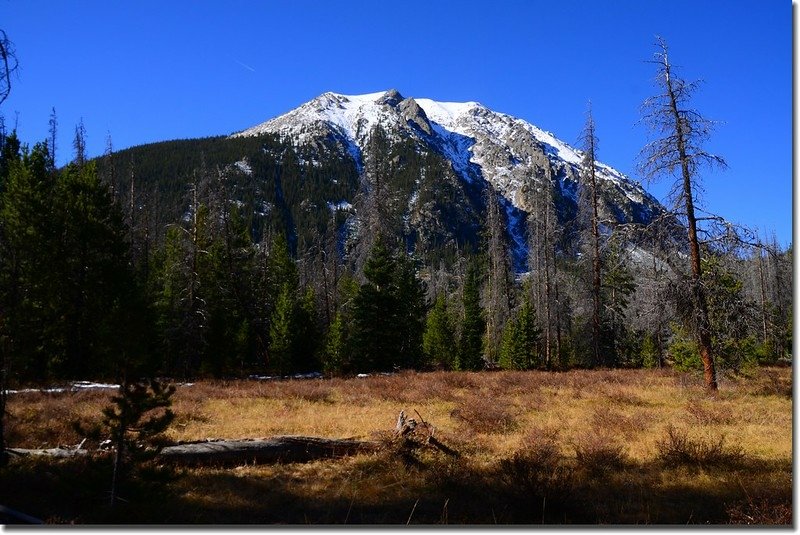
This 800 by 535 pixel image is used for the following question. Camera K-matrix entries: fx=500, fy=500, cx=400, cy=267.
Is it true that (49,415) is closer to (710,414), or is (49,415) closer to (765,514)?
(765,514)

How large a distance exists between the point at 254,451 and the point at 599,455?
6492 mm

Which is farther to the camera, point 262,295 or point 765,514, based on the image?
point 262,295

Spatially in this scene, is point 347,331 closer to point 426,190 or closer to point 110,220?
point 110,220

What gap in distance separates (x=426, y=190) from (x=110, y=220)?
168 meters

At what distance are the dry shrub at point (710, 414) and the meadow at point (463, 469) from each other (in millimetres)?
46

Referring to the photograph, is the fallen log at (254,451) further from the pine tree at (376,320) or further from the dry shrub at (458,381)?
the pine tree at (376,320)

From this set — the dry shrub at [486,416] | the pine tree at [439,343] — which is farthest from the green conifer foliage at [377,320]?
Answer: the dry shrub at [486,416]

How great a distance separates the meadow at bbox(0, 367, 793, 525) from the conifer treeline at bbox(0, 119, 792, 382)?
5.80 ft

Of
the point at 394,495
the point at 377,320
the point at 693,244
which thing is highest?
the point at 693,244

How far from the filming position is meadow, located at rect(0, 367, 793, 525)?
265 inches

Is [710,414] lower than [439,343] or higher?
lower

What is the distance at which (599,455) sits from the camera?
9.32m

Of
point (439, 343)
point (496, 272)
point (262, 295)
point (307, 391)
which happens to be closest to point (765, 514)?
point (307, 391)

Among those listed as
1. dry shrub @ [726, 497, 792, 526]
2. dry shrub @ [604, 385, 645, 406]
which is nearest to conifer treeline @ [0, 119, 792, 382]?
dry shrub @ [604, 385, 645, 406]
